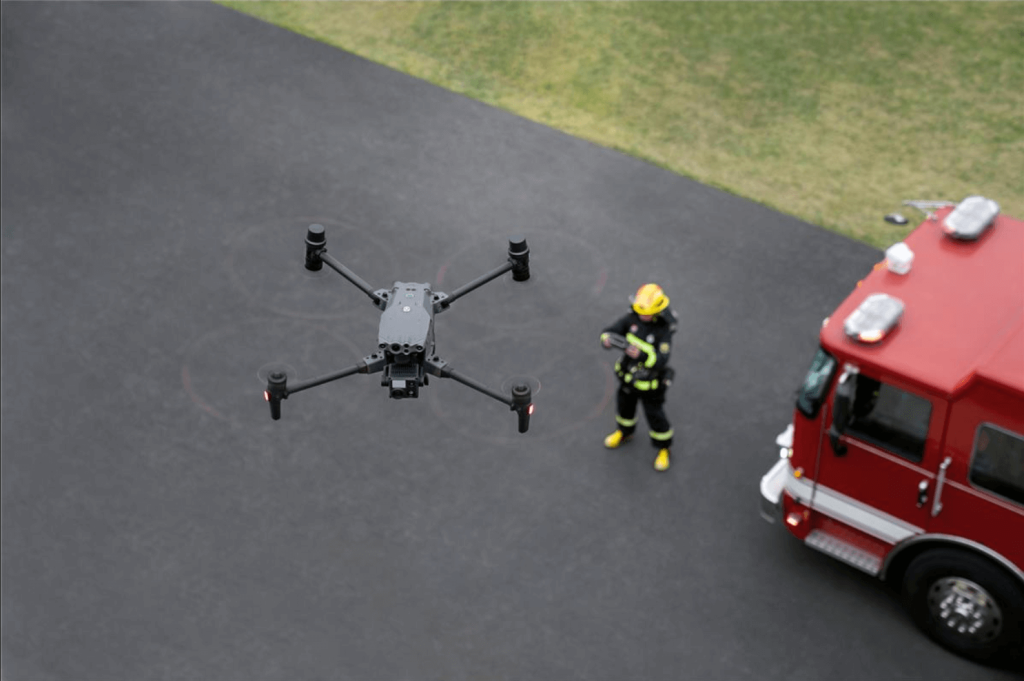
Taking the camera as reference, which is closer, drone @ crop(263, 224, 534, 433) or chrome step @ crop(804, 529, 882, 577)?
drone @ crop(263, 224, 534, 433)

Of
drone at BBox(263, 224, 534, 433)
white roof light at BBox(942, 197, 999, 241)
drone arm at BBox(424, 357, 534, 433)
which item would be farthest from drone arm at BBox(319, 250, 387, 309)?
white roof light at BBox(942, 197, 999, 241)

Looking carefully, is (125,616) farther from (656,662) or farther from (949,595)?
(949,595)

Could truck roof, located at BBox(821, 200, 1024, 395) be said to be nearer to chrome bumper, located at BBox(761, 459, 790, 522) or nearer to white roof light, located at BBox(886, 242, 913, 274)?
white roof light, located at BBox(886, 242, 913, 274)

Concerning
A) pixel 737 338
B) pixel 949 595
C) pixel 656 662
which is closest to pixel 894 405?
pixel 949 595

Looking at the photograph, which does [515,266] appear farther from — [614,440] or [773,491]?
Result: [614,440]

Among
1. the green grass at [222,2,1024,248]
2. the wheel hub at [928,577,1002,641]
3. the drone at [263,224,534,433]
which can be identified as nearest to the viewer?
the drone at [263,224,534,433]

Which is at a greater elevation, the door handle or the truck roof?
the truck roof
